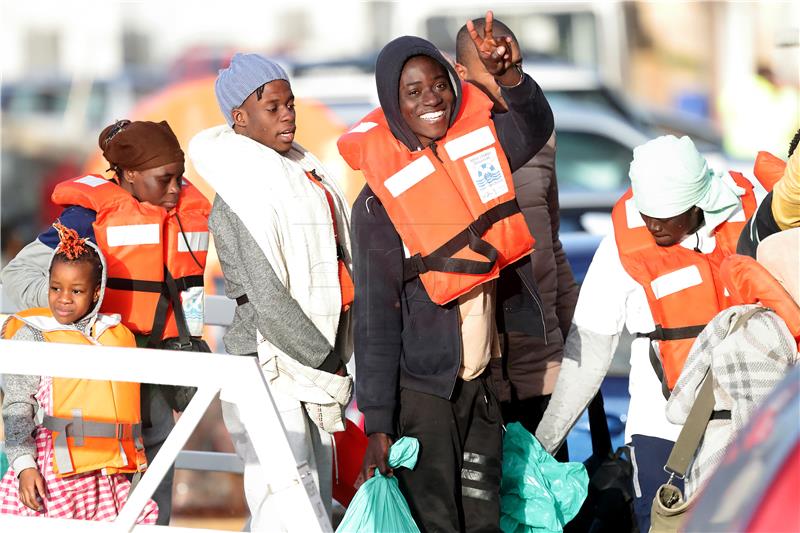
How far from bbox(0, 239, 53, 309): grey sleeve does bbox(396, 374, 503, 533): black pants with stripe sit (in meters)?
1.11

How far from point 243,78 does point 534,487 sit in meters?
1.38

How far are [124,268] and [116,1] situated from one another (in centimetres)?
570

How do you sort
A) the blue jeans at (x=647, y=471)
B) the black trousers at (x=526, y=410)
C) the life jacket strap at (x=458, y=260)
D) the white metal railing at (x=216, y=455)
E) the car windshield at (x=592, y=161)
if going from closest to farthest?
1. the life jacket strap at (x=458, y=260)
2. the blue jeans at (x=647, y=471)
3. the black trousers at (x=526, y=410)
4. the white metal railing at (x=216, y=455)
5. the car windshield at (x=592, y=161)

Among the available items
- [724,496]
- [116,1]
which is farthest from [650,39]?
[724,496]

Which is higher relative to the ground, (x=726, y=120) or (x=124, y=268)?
(x=124, y=268)

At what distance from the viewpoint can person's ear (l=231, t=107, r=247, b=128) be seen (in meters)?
3.46

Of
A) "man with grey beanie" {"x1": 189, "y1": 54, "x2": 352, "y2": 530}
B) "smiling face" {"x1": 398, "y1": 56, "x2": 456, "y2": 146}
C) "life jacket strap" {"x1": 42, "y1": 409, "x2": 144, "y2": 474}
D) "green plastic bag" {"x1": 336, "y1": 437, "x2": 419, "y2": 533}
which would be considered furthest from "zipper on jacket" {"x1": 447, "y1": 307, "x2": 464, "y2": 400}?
"life jacket strap" {"x1": 42, "y1": 409, "x2": 144, "y2": 474}

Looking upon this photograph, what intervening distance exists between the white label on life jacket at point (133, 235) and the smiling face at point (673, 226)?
1420 mm

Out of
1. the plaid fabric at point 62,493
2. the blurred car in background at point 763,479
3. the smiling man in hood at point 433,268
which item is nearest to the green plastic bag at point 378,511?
the smiling man in hood at point 433,268

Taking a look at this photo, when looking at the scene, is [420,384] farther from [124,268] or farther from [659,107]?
[659,107]

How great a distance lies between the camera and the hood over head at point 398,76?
3129 mm

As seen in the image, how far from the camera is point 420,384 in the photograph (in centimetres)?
314

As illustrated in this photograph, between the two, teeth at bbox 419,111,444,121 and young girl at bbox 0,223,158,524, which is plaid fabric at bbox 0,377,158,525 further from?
teeth at bbox 419,111,444,121

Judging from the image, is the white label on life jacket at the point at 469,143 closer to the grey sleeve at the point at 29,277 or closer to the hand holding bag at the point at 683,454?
the hand holding bag at the point at 683,454
